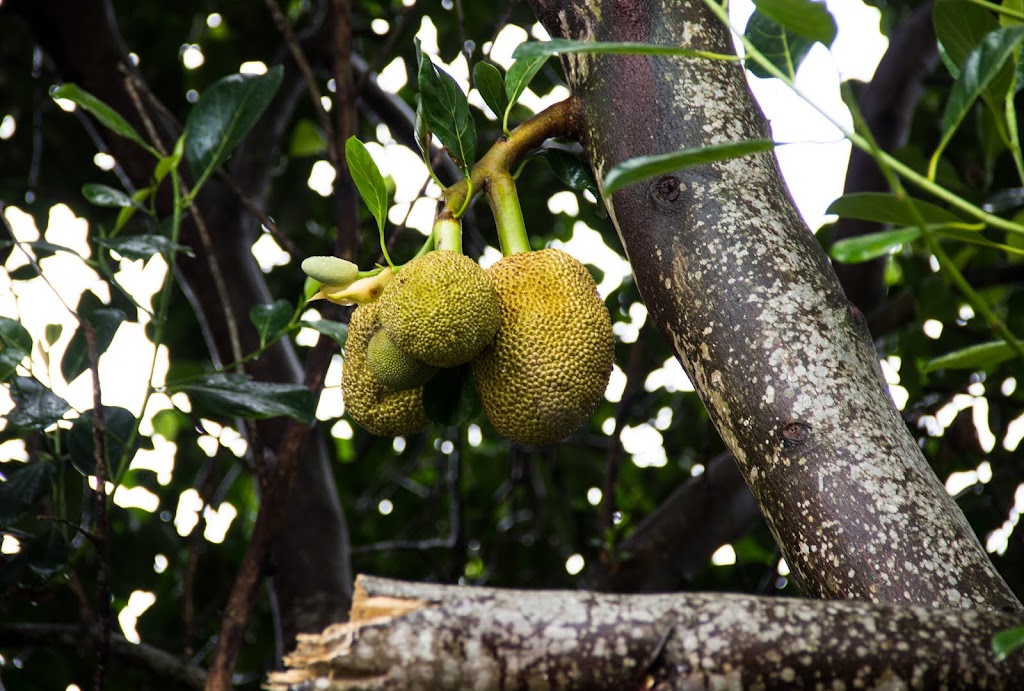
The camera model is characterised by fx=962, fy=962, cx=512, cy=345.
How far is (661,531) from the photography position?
1898mm

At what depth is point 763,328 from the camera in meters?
0.76

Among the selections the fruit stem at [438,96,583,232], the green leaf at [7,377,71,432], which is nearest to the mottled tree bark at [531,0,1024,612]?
the fruit stem at [438,96,583,232]

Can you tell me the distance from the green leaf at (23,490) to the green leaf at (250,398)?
0.22 meters

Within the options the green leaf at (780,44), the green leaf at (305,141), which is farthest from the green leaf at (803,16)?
the green leaf at (305,141)

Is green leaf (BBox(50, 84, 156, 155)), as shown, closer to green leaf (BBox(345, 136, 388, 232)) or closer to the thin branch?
green leaf (BBox(345, 136, 388, 232))

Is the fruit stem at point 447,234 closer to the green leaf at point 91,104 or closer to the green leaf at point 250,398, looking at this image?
the green leaf at point 250,398

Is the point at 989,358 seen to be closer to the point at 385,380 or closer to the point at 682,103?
the point at 682,103

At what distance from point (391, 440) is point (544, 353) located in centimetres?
164

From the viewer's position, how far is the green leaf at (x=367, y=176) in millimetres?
913

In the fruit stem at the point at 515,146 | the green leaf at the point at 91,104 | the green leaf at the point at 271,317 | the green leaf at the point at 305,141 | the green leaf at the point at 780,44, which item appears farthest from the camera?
the green leaf at the point at 305,141

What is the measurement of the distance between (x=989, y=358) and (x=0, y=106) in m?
2.25

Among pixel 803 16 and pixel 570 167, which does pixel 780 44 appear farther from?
pixel 570 167

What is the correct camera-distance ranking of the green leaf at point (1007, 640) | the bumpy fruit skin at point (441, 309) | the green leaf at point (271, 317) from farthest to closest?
the green leaf at point (271, 317) → the bumpy fruit skin at point (441, 309) → the green leaf at point (1007, 640)

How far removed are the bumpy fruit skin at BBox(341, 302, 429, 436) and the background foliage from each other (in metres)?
0.44
